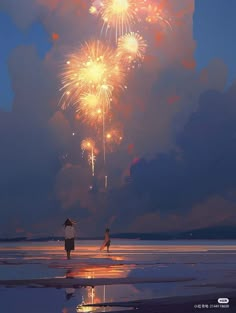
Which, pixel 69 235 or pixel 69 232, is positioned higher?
pixel 69 232

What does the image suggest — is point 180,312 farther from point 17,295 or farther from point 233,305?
point 17,295

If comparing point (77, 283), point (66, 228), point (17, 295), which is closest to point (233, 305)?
point (17, 295)

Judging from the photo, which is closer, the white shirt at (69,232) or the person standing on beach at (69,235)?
the person standing on beach at (69,235)

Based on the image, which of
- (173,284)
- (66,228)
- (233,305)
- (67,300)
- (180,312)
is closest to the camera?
(180,312)

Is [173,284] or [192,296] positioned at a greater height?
[173,284]

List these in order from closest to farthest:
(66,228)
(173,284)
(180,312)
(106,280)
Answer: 1. (180,312)
2. (173,284)
3. (106,280)
4. (66,228)

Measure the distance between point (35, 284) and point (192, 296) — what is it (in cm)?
606

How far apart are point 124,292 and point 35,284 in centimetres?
416

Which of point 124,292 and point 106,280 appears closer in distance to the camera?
point 124,292

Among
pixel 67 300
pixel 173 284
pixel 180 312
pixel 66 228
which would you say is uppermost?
pixel 66 228

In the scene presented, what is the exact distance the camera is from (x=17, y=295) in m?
16.6

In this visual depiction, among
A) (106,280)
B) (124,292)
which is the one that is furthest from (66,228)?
(124,292)

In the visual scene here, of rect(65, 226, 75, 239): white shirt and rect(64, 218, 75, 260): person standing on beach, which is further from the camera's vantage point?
rect(65, 226, 75, 239): white shirt

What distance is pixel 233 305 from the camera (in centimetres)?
1398
